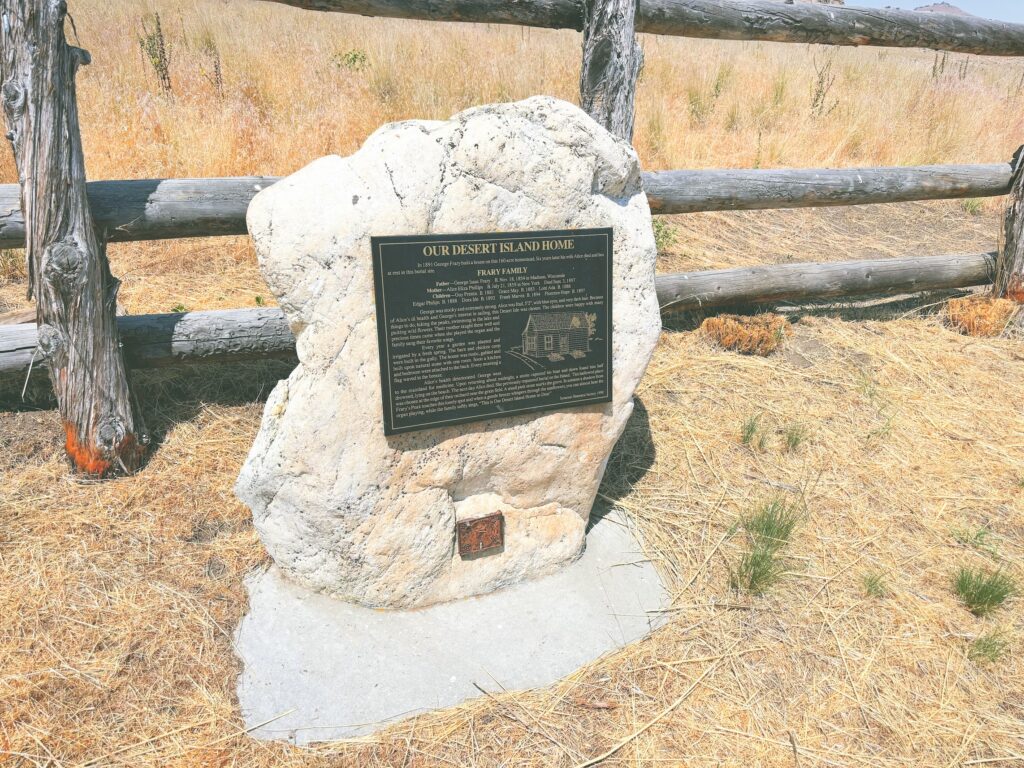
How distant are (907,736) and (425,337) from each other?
2092 millimetres

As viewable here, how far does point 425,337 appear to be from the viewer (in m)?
2.38

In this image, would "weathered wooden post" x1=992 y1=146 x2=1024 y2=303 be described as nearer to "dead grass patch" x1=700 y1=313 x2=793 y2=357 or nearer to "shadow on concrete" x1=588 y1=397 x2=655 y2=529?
"dead grass patch" x1=700 y1=313 x2=793 y2=357

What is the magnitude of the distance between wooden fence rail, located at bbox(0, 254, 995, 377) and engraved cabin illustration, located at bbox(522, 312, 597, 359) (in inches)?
59.4

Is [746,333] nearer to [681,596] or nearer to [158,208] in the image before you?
[681,596]

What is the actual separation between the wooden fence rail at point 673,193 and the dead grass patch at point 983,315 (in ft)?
2.78

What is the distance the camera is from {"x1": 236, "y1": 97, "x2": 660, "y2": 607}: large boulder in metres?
2.22

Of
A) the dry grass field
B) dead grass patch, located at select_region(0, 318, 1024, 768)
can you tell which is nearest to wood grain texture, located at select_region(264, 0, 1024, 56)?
the dry grass field

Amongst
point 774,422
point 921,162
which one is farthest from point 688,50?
point 774,422

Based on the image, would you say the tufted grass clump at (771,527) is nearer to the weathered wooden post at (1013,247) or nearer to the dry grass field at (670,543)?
the dry grass field at (670,543)

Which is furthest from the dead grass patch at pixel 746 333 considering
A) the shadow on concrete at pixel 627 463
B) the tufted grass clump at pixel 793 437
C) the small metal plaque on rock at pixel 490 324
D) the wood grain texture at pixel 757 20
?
the small metal plaque on rock at pixel 490 324

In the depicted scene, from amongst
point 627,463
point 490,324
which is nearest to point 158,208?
point 490,324

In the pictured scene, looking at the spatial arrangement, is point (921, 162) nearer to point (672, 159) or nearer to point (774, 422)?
point (672, 159)

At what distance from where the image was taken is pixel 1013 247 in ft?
16.8

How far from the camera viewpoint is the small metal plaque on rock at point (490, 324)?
2.31 m
